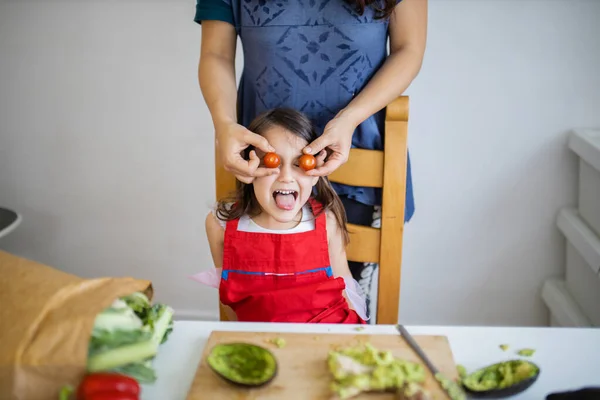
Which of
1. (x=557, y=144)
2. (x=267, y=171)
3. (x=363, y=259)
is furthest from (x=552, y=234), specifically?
(x=267, y=171)

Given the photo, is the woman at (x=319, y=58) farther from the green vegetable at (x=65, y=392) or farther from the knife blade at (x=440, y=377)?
the green vegetable at (x=65, y=392)

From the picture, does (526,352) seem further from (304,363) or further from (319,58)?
(319,58)

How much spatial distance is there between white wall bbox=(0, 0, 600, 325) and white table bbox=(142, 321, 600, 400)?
1154 mm

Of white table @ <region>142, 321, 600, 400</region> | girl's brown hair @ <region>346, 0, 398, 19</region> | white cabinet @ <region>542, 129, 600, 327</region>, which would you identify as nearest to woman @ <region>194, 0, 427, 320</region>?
girl's brown hair @ <region>346, 0, 398, 19</region>

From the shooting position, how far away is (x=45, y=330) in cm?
81

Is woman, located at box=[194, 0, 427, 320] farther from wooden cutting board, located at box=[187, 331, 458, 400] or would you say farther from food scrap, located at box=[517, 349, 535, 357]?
food scrap, located at box=[517, 349, 535, 357]

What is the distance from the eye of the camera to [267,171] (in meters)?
1.25

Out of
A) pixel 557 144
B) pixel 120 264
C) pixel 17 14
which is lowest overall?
pixel 120 264

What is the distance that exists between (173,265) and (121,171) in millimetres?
402

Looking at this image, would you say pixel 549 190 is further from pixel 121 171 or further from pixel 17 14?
pixel 17 14

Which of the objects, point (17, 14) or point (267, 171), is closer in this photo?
point (267, 171)

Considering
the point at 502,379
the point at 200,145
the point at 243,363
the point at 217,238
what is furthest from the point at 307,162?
the point at 200,145

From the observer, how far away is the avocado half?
905 millimetres

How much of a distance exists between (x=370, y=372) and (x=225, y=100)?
69cm
